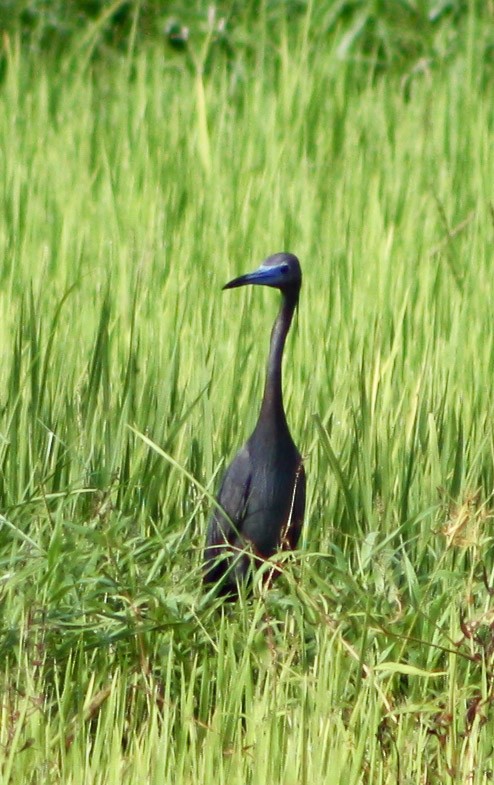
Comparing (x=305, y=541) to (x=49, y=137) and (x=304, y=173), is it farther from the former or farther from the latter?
(x=49, y=137)

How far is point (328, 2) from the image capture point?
6355mm

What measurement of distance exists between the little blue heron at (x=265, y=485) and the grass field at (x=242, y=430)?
0.22 feet

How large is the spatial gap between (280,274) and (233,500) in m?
0.48

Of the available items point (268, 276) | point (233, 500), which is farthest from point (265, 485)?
point (268, 276)

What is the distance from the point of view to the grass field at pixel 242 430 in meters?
2.49

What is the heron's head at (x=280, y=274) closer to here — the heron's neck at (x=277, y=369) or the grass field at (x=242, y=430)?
the heron's neck at (x=277, y=369)

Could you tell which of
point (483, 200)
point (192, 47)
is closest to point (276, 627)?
point (483, 200)

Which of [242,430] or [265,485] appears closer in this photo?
[265,485]

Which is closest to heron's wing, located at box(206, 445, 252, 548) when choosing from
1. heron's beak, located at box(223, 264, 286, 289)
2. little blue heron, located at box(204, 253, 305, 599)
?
little blue heron, located at box(204, 253, 305, 599)

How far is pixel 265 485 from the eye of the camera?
2.96 metres

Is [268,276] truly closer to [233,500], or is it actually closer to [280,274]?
[280,274]

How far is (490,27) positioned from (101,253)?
107 inches

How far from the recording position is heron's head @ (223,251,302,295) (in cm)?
303

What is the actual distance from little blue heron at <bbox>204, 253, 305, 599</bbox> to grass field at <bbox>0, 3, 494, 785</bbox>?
2.6 inches
